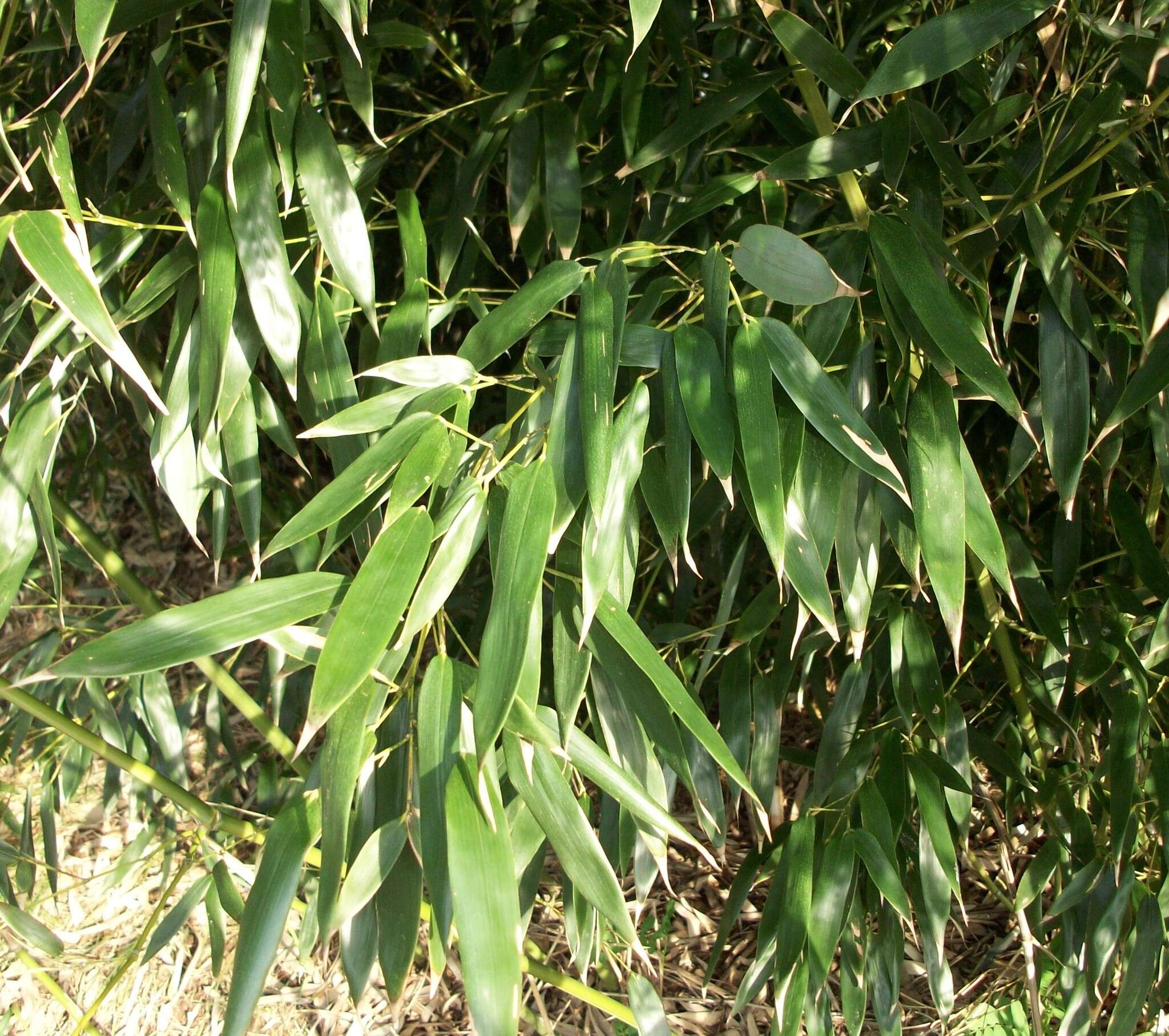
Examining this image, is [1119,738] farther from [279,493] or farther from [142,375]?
[279,493]

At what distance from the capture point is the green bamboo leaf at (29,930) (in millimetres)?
786

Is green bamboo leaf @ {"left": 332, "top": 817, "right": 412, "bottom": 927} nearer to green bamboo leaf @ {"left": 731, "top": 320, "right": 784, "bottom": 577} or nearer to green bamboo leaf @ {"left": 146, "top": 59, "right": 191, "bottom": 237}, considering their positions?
green bamboo leaf @ {"left": 731, "top": 320, "right": 784, "bottom": 577}

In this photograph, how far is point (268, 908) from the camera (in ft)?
1.71

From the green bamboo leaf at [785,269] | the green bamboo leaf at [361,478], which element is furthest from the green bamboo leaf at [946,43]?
the green bamboo leaf at [361,478]

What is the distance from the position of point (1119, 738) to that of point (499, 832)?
52 centimetres

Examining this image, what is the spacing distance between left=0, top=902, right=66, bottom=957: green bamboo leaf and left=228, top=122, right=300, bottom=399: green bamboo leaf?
497 mm

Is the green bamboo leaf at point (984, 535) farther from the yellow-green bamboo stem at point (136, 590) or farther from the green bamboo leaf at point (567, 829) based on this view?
the yellow-green bamboo stem at point (136, 590)

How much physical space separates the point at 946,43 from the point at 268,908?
2.01 feet

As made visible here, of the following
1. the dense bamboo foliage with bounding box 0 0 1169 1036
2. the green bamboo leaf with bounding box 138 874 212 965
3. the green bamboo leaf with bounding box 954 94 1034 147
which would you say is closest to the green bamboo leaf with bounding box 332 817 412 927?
the dense bamboo foliage with bounding box 0 0 1169 1036

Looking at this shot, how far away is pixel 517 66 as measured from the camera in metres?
0.87

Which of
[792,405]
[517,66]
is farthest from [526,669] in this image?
[517,66]

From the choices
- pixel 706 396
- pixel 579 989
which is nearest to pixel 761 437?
pixel 706 396

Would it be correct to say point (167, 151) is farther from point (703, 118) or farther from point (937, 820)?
point (937, 820)

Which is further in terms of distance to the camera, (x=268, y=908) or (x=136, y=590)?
(x=136, y=590)
